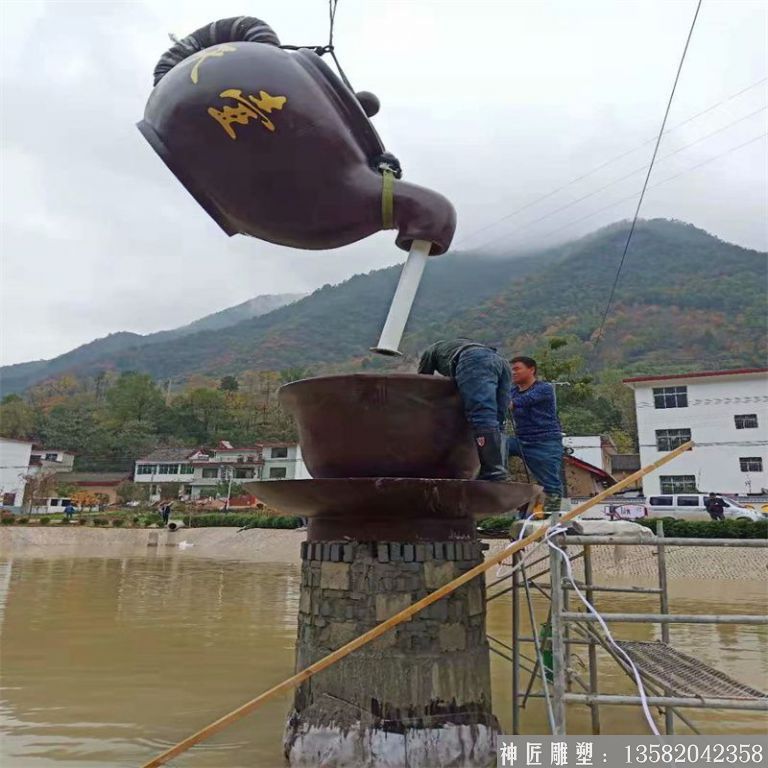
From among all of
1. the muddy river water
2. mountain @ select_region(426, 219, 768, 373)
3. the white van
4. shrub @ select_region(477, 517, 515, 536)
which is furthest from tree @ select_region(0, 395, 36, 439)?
the white van

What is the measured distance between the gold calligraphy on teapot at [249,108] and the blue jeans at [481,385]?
7.21ft

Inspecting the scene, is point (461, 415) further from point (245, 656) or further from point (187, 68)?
point (245, 656)

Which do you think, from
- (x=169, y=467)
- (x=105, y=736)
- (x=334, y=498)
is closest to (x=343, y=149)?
(x=334, y=498)

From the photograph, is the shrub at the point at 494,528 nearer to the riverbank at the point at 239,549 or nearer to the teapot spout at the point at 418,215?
the riverbank at the point at 239,549

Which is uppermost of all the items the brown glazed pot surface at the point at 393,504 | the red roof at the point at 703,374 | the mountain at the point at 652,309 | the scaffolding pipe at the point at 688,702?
the mountain at the point at 652,309

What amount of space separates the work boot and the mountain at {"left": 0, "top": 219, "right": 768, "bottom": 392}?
170 feet

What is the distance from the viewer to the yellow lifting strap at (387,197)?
483 cm

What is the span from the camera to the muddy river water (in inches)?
223

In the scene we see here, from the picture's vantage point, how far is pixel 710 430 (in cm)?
3206

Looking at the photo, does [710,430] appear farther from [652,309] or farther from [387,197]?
[652,309]

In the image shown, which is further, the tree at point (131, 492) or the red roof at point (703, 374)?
the tree at point (131, 492)

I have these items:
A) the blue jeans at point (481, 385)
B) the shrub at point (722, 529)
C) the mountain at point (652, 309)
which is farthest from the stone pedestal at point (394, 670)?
the mountain at point (652, 309)

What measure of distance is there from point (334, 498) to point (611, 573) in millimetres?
17089

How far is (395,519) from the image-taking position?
177 inches
